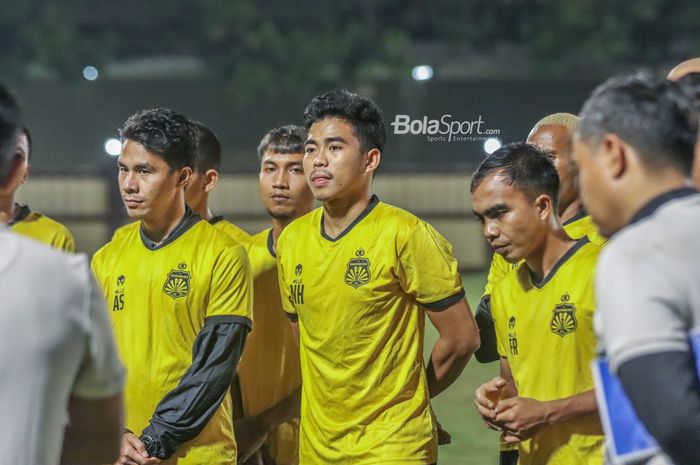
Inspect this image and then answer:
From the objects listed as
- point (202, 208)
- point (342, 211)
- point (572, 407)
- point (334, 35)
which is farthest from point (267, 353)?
point (334, 35)

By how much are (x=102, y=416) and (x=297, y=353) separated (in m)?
2.80

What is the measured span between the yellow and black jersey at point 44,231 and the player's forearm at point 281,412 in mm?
1109

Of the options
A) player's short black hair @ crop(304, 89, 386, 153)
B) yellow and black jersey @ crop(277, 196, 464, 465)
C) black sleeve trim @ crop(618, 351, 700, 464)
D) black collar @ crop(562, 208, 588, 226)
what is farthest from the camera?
black collar @ crop(562, 208, 588, 226)

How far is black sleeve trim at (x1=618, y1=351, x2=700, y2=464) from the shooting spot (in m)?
2.14

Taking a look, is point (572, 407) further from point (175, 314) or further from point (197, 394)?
point (175, 314)

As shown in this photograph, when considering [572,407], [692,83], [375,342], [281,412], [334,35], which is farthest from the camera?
[334,35]

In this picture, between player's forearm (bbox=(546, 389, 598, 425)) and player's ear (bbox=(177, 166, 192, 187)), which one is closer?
player's forearm (bbox=(546, 389, 598, 425))

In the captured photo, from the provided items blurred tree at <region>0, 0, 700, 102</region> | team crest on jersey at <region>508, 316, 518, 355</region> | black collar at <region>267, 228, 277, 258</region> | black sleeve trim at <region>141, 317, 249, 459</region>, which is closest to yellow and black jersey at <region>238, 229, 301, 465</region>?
black collar at <region>267, 228, 277, 258</region>

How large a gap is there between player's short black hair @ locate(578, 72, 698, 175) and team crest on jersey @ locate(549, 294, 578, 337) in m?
1.54

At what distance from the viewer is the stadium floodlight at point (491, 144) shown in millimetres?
5434

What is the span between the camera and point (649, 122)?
90.5 inches

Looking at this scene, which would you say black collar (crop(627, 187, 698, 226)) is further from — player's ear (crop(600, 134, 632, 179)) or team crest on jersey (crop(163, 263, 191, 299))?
team crest on jersey (crop(163, 263, 191, 299))

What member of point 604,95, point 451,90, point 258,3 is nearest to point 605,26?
point 258,3

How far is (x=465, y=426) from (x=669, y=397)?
6518mm
